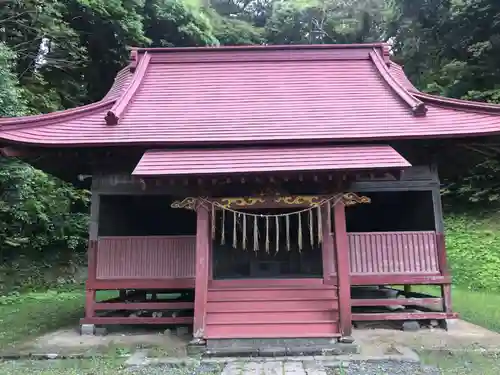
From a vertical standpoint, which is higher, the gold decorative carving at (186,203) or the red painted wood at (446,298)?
the gold decorative carving at (186,203)

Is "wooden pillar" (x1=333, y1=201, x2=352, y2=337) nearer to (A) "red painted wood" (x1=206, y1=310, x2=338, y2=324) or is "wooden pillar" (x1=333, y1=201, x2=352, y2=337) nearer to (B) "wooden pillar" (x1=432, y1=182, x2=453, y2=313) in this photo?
(A) "red painted wood" (x1=206, y1=310, x2=338, y2=324)

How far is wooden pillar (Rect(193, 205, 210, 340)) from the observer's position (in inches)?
283

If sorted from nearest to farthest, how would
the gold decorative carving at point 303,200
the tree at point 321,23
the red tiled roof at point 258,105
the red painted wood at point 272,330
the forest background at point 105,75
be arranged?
the red painted wood at point 272,330, the gold decorative carving at point 303,200, the red tiled roof at point 258,105, the forest background at point 105,75, the tree at point 321,23

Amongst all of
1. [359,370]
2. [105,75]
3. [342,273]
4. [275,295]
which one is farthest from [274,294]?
[105,75]

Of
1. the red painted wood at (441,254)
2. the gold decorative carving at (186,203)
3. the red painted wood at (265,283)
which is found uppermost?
the gold decorative carving at (186,203)

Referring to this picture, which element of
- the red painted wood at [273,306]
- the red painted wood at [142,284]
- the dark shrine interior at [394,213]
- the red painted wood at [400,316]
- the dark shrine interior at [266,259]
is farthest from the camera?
the dark shrine interior at [266,259]

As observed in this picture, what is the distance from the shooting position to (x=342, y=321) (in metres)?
7.16

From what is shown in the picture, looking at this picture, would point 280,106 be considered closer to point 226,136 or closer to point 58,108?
point 226,136

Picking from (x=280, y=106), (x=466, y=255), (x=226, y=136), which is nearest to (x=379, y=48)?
(x=280, y=106)

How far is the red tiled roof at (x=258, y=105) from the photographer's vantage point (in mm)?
7922

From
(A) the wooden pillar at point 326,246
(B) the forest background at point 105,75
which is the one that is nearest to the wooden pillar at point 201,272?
(A) the wooden pillar at point 326,246

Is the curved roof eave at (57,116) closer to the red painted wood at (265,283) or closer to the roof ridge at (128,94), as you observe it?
the roof ridge at (128,94)

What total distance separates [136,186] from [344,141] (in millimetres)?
4003

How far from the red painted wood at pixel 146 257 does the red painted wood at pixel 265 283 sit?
700 mm
